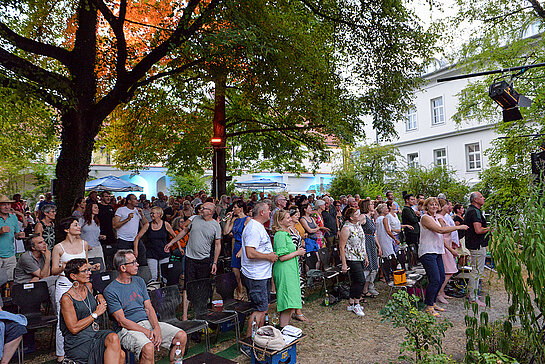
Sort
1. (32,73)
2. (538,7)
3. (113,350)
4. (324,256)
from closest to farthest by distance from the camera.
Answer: (113,350) → (32,73) → (324,256) → (538,7)

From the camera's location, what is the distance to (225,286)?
5.88 meters

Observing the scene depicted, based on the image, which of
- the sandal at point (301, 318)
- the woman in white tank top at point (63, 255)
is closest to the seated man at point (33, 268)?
the woman in white tank top at point (63, 255)

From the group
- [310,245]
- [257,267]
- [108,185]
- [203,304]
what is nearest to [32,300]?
[203,304]

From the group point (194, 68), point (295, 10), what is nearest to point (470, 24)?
point (295, 10)

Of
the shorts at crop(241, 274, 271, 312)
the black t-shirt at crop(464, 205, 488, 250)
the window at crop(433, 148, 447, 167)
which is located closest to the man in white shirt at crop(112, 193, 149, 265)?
the shorts at crop(241, 274, 271, 312)

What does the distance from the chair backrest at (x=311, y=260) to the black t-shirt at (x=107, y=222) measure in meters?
4.13

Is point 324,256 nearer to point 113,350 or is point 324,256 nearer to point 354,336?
point 354,336

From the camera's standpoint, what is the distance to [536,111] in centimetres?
1329

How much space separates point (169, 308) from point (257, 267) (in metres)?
1.29

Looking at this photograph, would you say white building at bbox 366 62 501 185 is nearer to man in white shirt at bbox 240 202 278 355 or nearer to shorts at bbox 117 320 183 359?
man in white shirt at bbox 240 202 278 355

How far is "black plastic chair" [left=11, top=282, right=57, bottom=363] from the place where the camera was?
16.4 ft

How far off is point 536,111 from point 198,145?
43.6ft

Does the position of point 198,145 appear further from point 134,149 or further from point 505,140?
point 505,140

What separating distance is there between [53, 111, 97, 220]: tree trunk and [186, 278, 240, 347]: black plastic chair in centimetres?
485
